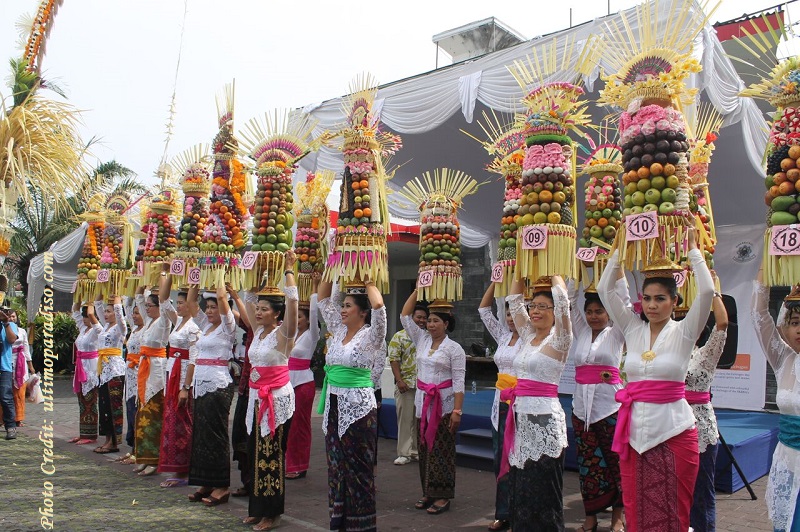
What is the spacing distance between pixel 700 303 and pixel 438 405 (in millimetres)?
2462

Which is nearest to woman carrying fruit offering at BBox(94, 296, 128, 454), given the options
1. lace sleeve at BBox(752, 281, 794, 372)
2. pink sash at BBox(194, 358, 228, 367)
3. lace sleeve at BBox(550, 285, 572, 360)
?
pink sash at BBox(194, 358, 228, 367)

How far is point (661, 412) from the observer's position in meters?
2.97

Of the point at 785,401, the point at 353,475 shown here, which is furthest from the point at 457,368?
the point at 785,401

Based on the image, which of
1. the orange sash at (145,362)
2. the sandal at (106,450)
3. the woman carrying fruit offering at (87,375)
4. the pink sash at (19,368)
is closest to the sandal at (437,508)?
the orange sash at (145,362)

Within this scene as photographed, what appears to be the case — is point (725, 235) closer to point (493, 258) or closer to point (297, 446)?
point (493, 258)

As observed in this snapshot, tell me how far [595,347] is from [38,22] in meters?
4.28

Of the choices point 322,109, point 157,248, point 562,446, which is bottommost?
point 562,446

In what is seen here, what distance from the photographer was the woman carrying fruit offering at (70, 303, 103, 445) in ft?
23.8

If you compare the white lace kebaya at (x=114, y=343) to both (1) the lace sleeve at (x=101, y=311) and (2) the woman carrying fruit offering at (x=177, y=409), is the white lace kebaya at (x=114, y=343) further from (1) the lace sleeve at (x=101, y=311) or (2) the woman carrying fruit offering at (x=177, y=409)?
(2) the woman carrying fruit offering at (x=177, y=409)

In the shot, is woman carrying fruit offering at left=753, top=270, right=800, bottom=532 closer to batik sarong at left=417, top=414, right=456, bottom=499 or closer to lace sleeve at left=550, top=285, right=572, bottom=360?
lace sleeve at left=550, top=285, right=572, bottom=360

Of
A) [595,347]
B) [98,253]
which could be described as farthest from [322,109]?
[595,347]

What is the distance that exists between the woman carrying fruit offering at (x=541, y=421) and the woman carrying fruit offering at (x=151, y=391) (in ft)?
11.8

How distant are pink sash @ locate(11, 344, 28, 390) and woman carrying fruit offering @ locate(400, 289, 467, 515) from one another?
6026 millimetres

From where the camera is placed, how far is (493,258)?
9.20 metres
